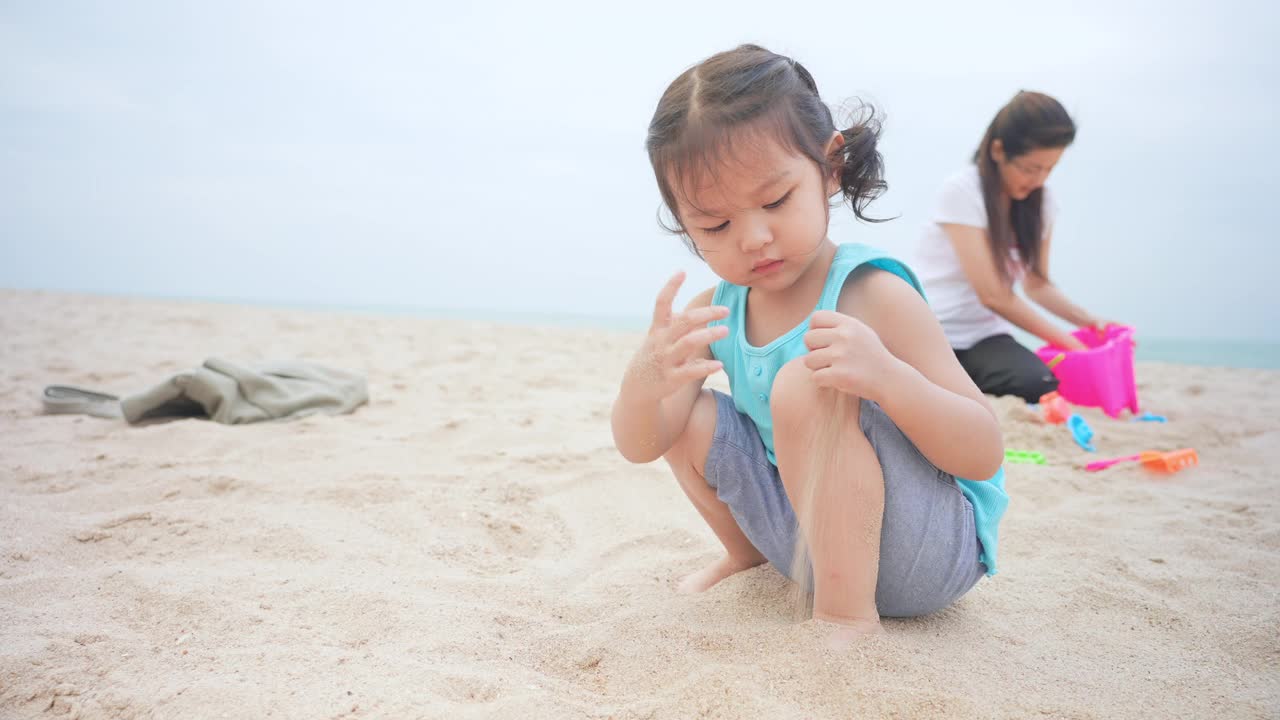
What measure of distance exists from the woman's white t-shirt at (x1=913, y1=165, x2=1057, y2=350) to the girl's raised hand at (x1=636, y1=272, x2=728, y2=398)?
2.68 m

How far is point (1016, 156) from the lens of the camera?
11.6 ft

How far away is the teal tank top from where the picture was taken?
4.81 feet

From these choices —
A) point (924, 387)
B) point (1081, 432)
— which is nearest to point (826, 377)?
point (924, 387)

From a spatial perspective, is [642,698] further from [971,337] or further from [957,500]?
[971,337]

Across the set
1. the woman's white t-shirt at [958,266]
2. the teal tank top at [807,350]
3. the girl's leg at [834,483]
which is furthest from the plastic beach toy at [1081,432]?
the girl's leg at [834,483]

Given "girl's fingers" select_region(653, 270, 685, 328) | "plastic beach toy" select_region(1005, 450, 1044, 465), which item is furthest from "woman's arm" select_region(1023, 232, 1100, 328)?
"girl's fingers" select_region(653, 270, 685, 328)

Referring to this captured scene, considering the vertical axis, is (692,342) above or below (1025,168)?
below

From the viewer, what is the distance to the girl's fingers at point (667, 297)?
143cm

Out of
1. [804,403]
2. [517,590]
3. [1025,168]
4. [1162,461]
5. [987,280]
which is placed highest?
[1025,168]

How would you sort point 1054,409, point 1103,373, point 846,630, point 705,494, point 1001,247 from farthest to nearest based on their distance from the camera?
point 1103,373 < point 1001,247 < point 1054,409 < point 705,494 < point 846,630

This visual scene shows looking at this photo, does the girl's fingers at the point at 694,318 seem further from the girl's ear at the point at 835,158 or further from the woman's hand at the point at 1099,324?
the woman's hand at the point at 1099,324

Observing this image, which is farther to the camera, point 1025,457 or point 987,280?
point 987,280

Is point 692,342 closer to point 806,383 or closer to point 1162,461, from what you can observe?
point 806,383

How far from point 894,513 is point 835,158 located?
27.8 inches
